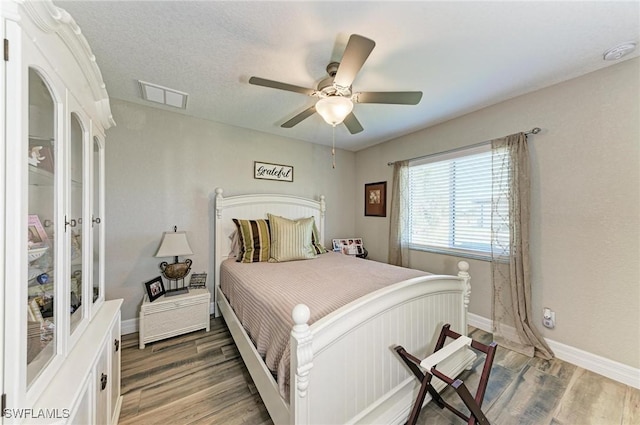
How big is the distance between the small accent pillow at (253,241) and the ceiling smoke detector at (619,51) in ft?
10.5

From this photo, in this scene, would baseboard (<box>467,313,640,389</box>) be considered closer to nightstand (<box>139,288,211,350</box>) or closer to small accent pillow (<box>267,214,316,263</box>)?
small accent pillow (<box>267,214,316,263</box>)

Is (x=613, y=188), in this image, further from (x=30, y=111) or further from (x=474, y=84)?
(x=30, y=111)

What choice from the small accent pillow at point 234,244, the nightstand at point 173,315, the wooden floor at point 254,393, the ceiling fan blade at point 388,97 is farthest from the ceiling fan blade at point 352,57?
the nightstand at point 173,315

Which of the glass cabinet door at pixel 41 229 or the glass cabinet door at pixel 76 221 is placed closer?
the glass cabinet door at pixel 41 229

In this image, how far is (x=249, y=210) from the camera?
10.1 feet

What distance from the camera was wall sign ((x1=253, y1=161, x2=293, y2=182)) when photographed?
322cm

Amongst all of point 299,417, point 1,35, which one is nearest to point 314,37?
point 1,35

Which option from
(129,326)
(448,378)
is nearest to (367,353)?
(448,378)

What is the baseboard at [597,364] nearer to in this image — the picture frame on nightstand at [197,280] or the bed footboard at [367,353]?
the bed footboard at [367,353]

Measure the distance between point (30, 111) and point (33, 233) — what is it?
0.41 meters

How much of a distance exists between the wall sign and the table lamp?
4.00 feet

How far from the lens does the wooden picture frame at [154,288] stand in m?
2.36

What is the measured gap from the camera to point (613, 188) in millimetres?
1831

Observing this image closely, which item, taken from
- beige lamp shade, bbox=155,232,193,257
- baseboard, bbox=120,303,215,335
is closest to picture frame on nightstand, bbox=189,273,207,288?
beige lamp shade, bbox=155,232,193,257
